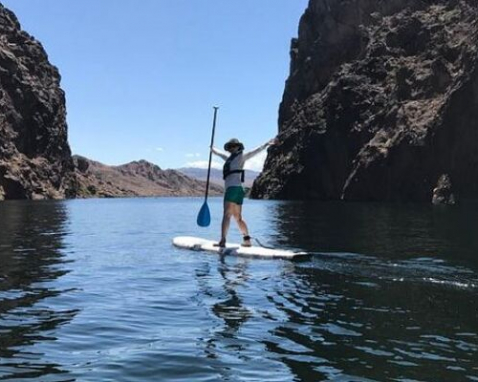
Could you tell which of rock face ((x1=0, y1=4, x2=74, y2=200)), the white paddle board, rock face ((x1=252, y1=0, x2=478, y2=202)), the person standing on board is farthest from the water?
rock face ((x1=0, y1=4, x2=74, y2=200))

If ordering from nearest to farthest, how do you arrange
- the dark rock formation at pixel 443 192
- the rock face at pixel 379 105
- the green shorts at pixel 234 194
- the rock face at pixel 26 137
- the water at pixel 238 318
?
the water at pixel 238 318, the green shorts at pixel 234 194, the dark rock formation at pixel 443 192, the rock face at pixel 379 105, the rock face at pixel 26 137

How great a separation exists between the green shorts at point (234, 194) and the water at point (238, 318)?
214 cm

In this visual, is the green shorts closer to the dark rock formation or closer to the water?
the water

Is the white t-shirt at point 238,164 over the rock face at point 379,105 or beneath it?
beneath

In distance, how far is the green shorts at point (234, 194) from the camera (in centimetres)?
2280

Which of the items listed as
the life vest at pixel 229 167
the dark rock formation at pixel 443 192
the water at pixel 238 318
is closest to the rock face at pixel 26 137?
the dark rock formation at pixel 443 192

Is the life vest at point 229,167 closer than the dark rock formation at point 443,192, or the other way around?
the life vest at point 229,167

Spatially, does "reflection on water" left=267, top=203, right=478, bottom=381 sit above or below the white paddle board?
below

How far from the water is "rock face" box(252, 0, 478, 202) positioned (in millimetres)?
101453

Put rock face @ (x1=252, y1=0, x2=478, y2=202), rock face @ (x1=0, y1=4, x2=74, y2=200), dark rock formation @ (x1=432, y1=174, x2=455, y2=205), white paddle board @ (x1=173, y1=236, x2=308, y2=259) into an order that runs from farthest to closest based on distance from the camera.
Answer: rock face @ (x1=0, y1=4, x2=74, y2=200) < rock face @ (x1=252, y1=0, x2=478, y2=202) < dark rock formation @ (x1=432, y1=174, x2=455, y2=205) < white paddle board @ (x1=173, y1=236, x2=308, y2=259)

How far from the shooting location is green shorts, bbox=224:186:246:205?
22.8 m

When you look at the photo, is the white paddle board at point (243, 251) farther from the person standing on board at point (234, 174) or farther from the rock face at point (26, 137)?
the rock face at point (26, 137)

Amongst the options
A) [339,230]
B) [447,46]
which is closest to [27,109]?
[447,46]

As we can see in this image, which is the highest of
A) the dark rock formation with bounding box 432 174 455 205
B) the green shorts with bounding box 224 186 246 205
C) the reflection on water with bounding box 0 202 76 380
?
the dark rock formation with bounding box 432 174 455 205
